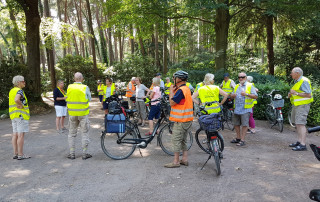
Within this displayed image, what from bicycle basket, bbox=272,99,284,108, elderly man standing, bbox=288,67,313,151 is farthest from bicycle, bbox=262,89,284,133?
elderly man standing, bbox=288,67,313,151

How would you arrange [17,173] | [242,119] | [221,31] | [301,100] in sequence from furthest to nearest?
1. [221,31]
2. [242,119]
3. [301,100]
4. [17,173]

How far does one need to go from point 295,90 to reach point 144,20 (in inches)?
422

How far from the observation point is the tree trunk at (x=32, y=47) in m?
13.5

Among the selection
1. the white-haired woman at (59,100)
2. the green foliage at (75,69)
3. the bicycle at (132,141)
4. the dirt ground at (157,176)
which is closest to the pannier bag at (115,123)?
the bicycle at (132,141)

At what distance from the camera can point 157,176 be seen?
15.6 ft

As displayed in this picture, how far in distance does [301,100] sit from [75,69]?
19969 mm

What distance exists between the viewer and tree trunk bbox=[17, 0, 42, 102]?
533 inches

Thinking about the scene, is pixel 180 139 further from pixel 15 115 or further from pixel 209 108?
pixel 15 115

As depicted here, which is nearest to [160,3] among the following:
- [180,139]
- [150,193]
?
[180,139]

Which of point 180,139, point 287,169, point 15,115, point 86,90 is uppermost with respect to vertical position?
point 86,90

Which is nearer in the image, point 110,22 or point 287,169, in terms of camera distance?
point 287,169

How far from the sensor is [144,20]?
14.9 m

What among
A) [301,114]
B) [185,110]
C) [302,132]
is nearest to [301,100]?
[301,114]

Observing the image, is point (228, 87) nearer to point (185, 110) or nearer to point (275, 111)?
point (275, 111)
